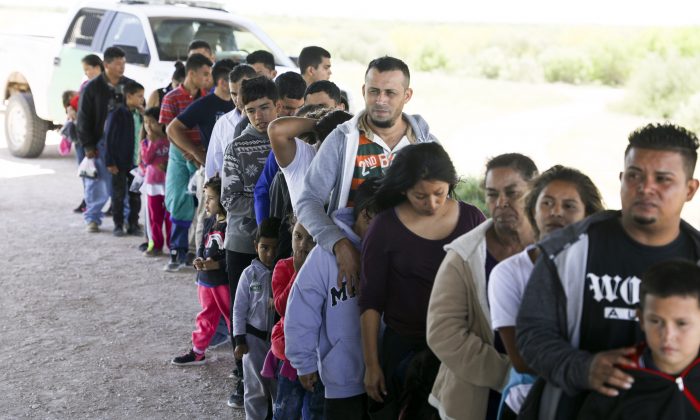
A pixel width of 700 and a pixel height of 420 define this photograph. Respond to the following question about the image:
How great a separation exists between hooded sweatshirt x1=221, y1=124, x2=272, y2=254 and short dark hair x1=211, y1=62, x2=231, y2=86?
2.28 meters

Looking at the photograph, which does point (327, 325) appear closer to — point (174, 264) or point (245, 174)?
point (245, 174)

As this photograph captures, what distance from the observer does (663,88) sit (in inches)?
757

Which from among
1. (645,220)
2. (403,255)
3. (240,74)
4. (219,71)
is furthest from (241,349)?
(219,71)

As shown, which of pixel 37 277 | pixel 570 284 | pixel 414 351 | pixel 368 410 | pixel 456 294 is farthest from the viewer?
pixel 37 277

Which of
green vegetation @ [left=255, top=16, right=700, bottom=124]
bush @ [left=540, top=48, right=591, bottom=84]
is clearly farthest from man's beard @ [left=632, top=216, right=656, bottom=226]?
bush @ [left=540, top=48, right=591, bottom=84]

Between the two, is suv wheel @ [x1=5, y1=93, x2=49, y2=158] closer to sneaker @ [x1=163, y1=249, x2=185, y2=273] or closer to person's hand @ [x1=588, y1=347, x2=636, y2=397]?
sneaker @ [x1=163, y1=249, x2=185, y2=273]

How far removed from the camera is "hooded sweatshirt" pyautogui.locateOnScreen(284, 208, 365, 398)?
4238mm

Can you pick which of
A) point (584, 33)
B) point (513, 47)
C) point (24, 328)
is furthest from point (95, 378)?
point (584, 33)

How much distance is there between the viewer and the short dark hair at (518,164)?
3426 millimetres

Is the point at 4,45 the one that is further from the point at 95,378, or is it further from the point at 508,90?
the point at 508,90

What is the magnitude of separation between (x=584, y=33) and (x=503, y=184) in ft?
155

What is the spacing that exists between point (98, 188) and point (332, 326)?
22.5ft

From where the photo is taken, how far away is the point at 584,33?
48.5 meters

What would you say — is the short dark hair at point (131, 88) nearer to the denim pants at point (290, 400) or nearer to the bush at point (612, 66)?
the denim pants at point (290, 400)
